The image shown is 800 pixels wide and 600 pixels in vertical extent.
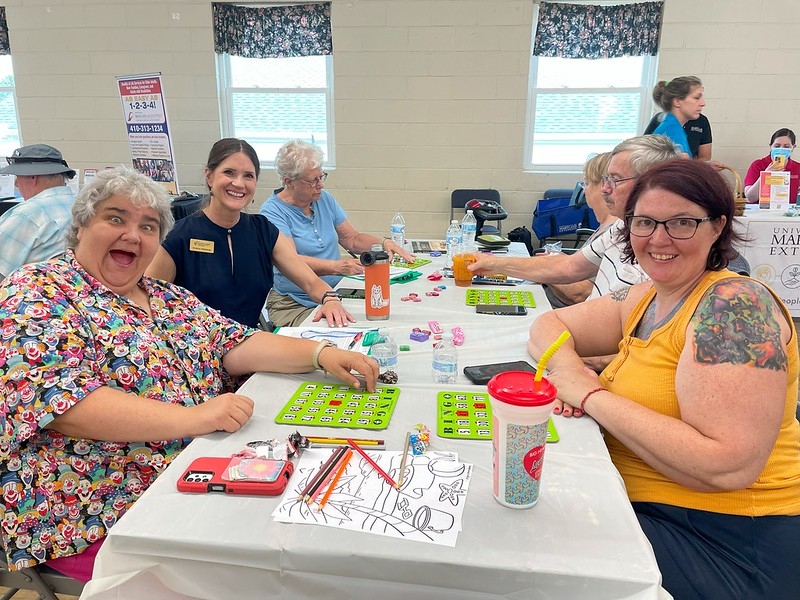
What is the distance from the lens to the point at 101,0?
4906 millimetres

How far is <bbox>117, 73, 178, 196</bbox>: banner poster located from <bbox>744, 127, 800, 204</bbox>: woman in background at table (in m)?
4.61

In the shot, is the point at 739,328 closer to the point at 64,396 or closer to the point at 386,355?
the point at 386,355

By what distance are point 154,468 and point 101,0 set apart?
5.14 meters

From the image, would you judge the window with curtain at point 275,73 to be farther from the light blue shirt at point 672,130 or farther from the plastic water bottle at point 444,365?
the plastic water bottle at point 444,365

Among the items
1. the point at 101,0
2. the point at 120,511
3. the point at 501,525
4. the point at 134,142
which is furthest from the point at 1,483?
the point at 101,0

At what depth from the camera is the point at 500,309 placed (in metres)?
2.11

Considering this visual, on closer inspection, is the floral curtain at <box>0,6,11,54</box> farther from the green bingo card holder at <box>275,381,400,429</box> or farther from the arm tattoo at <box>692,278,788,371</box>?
the arm tattoo at <box>692,278,788,371</box>

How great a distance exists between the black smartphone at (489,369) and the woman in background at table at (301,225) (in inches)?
51.2

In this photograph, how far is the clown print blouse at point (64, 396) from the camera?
1.09m

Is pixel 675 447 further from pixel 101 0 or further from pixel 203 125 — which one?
pixel 101 0

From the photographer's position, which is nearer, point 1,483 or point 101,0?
point 1,483

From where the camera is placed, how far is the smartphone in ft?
6.82

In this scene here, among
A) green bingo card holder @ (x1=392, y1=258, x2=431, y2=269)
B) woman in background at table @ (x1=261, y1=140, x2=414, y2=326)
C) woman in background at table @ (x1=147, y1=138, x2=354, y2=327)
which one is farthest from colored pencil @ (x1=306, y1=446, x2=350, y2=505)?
green bingo card holder @ (x1=392, y1=258, x2=431, y2=269)

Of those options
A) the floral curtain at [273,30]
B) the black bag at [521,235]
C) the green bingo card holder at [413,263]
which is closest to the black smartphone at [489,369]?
the green bingo card holder at [413,263]
